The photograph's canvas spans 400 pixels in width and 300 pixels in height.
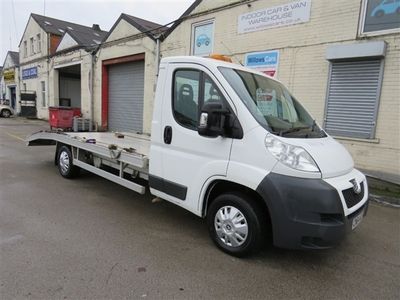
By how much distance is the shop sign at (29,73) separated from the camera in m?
24.8

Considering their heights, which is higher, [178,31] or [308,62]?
[178,31]

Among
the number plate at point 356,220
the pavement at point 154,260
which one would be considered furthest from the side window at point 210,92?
the number plate at point 356,220

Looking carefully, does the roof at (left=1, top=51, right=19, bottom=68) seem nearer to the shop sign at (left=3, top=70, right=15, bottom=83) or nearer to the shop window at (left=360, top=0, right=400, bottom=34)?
the shop sign at (left=3, top=70, right=15, bottom=83)

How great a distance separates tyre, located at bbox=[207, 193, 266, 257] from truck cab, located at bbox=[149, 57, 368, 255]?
11 mm

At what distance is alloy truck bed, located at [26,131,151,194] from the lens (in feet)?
15.0

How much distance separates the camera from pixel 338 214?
2898mm

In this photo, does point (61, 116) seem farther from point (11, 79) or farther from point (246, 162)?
point (11, 79)

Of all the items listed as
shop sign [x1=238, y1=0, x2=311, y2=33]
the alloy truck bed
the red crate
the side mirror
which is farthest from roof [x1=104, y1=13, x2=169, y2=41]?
the side mirror

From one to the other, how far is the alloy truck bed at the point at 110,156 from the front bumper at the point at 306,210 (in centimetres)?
208

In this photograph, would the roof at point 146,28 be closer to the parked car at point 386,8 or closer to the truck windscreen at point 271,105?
the parked car at point 386,8

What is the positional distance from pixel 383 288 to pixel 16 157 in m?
9.19

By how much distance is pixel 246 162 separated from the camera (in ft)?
10.4

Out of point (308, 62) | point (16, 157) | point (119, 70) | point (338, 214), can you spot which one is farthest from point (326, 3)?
point (119, 70)

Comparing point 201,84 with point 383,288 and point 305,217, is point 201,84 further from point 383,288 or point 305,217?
point 383,288
